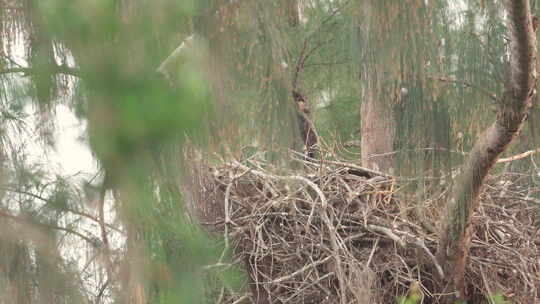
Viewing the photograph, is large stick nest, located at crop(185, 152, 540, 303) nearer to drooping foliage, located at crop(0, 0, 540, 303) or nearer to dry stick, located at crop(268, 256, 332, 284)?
dry stick, located at crop(268, 256, 332, 284)

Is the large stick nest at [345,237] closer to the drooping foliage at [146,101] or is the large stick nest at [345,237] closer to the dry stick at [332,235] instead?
the dry stick at [332,235]

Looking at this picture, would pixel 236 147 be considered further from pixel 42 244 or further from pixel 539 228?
pixel 539 228

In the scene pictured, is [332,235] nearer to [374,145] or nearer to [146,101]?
[374,145]

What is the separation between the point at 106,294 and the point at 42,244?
20cm

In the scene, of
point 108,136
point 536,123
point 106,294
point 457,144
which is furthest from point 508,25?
point 108,136

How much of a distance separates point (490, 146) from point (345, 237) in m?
0.96

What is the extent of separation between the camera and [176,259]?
164 centimetres

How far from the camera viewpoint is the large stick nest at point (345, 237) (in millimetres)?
2896

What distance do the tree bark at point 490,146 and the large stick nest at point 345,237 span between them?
0.10m

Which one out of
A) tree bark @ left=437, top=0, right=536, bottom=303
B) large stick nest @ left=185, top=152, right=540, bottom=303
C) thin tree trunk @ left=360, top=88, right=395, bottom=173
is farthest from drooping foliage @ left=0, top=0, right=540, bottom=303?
thin tree trunk @ left=360, top=88, right=395, bottom=173

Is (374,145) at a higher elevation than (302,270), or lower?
higher

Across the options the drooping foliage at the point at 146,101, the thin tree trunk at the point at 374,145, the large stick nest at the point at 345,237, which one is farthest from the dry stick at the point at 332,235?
the drooping foliage at the point at 146,101

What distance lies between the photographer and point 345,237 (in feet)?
9.90

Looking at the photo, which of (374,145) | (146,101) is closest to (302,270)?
(374,145)
